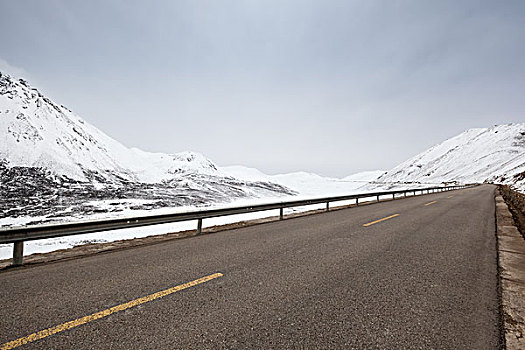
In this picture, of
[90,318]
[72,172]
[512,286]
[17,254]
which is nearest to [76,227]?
[17,254]

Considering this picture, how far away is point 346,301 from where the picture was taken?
3355mm

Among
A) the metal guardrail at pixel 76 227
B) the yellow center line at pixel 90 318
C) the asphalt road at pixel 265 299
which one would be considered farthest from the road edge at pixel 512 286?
the metal guardrail at pixel 76 227

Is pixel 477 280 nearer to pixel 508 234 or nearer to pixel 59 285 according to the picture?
pixel 508 234

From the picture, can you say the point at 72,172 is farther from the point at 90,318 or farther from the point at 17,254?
the point at 90,318

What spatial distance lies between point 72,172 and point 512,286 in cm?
6815

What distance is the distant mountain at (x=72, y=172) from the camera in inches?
1390

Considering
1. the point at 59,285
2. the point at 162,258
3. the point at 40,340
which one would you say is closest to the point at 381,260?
the point at 162,258

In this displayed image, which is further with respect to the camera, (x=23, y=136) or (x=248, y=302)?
(x=23, y=136)

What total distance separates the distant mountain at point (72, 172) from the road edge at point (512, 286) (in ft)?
100

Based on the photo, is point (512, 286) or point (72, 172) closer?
point (512, 286)

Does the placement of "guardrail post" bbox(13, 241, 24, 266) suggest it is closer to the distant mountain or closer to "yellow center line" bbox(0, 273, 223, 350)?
"yellow center line" bbox(0, 273, 223, 350)

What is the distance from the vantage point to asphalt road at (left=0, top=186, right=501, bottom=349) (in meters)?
2.57

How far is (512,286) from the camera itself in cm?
396

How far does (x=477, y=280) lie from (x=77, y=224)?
779 centimetres
